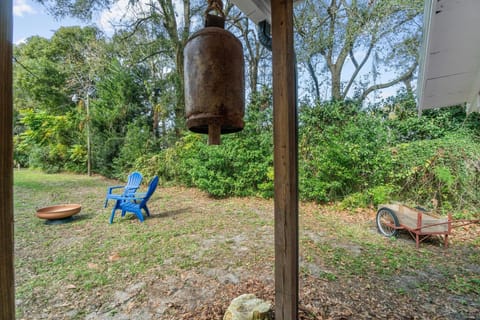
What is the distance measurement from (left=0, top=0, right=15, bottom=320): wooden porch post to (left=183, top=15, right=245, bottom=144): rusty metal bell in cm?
57

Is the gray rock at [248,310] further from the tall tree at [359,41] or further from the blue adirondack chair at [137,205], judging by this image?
the tall tree at [359,41]

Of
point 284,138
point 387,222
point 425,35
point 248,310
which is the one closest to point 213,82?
point 284,138

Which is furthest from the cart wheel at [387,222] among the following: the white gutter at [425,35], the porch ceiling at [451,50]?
the white gutter at [425,35]

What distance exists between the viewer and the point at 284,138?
1.18 meters

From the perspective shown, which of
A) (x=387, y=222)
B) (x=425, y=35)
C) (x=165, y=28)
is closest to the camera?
(x=425, y=35)

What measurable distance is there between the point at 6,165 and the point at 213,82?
27.1 inches

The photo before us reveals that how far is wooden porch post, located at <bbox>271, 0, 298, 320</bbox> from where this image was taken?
3.85 feet

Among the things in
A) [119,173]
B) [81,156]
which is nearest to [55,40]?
[81,156]

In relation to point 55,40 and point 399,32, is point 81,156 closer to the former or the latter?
point 55,40

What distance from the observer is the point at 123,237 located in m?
3.46

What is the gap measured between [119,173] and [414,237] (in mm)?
8787

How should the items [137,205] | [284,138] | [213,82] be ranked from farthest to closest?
1. [137,205]
2. [284,138]
3. [213,82]

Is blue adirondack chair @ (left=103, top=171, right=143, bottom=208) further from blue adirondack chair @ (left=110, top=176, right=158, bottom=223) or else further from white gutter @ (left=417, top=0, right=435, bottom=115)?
white gutter @ (left=417, top=0, right=435, bottom=115)

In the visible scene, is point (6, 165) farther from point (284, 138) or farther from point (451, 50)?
point (451, 50)
